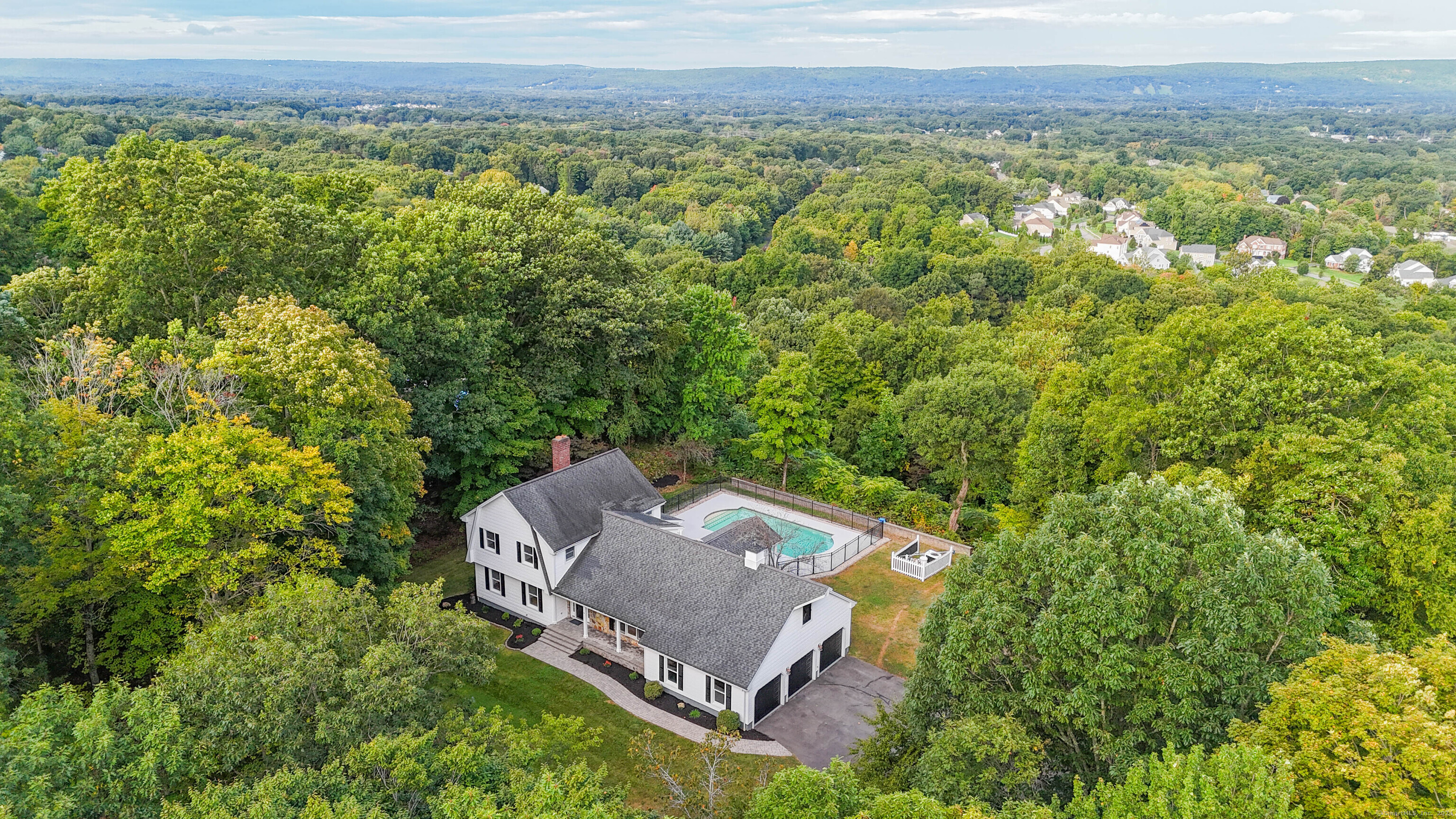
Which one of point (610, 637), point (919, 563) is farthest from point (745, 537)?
point (919, 563)

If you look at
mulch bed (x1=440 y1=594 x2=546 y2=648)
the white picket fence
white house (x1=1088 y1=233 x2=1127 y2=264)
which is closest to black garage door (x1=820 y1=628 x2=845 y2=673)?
the white picket fence

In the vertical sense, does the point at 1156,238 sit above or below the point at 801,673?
above

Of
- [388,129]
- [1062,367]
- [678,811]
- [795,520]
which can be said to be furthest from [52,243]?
[388,129]

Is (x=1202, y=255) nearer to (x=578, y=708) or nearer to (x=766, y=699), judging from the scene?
(x=766, y=699)

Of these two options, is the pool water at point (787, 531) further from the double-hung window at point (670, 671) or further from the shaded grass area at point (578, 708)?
the shaded grass area at point (578, 708)

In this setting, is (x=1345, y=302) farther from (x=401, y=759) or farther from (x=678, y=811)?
(x=401, y=759)

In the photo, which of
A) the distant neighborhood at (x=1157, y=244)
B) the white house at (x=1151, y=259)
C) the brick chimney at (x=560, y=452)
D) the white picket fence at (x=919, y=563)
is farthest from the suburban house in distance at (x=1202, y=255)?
the brick chimney at (x=560, y=452)

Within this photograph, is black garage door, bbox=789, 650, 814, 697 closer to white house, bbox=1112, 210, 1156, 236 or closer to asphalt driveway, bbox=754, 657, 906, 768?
asphalt driveway, bbox=754, 657, 906, 768
